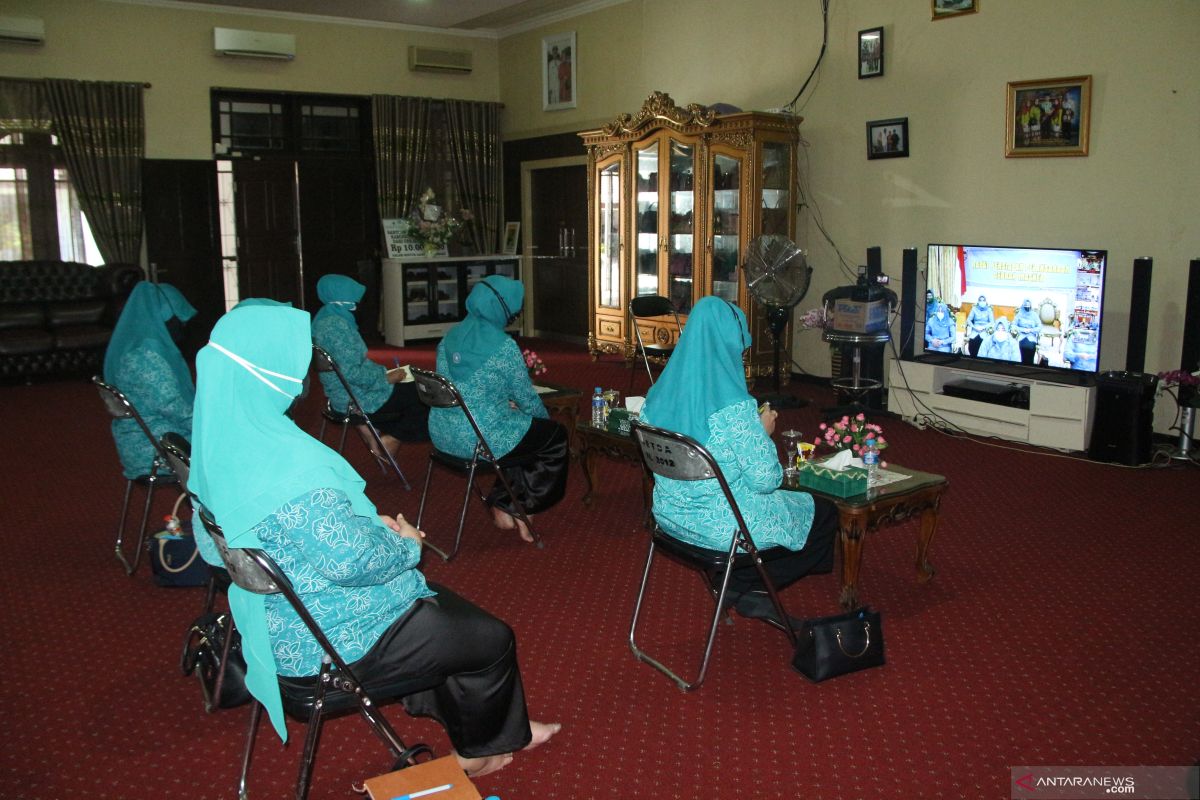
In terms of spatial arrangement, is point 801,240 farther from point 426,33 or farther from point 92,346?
point 92,346

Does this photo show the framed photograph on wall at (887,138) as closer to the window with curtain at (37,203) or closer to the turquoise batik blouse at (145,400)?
the turquoise batik blouse at (145,400)

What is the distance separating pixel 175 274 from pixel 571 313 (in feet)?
12.6

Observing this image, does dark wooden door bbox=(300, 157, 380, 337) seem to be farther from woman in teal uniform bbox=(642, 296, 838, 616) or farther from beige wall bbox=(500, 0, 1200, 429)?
woman in teal uniform bbox=(642, 296, 838, 616)

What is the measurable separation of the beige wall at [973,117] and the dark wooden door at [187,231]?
4375 mm

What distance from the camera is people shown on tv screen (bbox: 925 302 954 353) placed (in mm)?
6148

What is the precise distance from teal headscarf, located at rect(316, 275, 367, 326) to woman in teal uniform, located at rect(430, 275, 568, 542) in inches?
38.7

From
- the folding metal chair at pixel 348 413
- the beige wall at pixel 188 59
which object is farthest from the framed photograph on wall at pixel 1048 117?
the beige wall at pixel 188 59

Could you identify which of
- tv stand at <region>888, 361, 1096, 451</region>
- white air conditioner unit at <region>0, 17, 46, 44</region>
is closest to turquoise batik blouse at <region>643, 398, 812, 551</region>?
tv stand at <region>888, 361, 1096, 451</region>

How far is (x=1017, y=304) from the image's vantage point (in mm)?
5746

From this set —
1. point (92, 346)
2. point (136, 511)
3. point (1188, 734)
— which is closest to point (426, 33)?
point (92, 346)

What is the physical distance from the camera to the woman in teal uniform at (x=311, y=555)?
6.61ft

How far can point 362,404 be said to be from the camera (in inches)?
193

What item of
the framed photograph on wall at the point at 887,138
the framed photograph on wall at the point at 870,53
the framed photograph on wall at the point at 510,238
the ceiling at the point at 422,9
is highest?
the ceiling at the point at 422,9

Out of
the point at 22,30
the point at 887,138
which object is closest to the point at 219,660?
the point at 887,138
